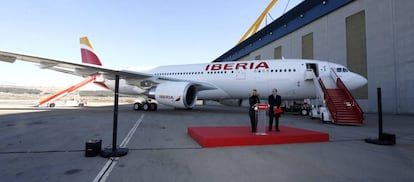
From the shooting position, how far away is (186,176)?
2740mm

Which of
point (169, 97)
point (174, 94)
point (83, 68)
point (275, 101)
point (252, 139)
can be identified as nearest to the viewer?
point (252, 139)

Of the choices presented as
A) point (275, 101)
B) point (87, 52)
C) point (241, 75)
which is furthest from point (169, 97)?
point (87, 52)

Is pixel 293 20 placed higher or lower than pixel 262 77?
higher

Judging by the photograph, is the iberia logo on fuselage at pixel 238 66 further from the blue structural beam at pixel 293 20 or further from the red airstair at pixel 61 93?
the red airstair at pixel 61 93

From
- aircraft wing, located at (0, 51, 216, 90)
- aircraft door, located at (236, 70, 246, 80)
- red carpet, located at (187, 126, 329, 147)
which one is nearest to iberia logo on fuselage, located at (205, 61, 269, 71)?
aircraft door, located at (236, 70, 246, 80)

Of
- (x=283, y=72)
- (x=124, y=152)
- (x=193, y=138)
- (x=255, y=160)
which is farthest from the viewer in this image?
(x=283, y=72)

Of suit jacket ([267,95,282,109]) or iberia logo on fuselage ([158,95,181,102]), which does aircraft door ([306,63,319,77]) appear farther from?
iberia logo on fuselage ([158,95,181,102])

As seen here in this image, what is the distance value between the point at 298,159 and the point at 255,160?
0.73 m

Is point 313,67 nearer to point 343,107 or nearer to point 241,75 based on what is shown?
point 343,107

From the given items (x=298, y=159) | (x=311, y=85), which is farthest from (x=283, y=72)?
(x=298, y=159)

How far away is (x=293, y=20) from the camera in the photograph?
66.7 ft

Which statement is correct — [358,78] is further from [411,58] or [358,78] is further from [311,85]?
[411,58]

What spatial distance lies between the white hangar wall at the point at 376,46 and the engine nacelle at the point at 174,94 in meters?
11.6

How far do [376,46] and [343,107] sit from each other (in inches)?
312
